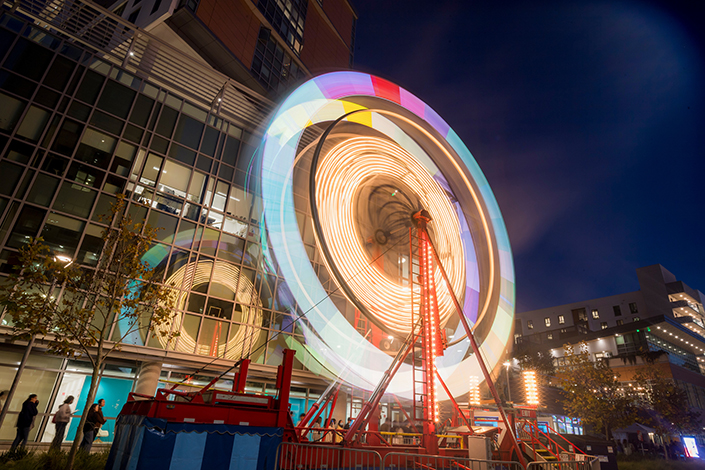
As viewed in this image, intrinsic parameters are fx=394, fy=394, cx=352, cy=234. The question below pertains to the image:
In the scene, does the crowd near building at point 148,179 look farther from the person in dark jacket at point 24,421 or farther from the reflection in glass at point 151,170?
the person in dark jacket at point 24,421

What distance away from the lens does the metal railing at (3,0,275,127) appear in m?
18.6

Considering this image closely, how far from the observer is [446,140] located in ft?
47.3

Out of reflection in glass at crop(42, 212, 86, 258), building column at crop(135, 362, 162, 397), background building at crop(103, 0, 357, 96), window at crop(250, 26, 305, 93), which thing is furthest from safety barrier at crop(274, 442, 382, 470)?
window at crop(250, 26, 305, 93)

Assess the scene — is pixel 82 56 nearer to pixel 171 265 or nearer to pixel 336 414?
pixel 171 265

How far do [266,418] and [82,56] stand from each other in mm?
18793

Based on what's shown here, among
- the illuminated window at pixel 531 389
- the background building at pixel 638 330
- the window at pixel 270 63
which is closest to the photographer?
the illuminated window at pixel 531 389

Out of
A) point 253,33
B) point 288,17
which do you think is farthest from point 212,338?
point 288,17

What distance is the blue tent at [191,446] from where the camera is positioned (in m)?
7.07

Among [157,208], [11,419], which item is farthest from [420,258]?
[11,419]

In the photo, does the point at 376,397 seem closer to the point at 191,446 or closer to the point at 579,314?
the point at 191,446

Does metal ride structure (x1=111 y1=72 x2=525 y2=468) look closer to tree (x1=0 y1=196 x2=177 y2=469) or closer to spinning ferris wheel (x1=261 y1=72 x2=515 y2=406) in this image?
spinning ferris wheel (x1=261 y1=72 x2=515 y2=406)


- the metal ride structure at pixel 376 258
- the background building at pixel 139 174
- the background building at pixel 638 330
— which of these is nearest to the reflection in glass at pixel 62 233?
the background building at pixel 139 174

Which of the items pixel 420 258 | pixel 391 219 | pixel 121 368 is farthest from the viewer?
pixel 121 368

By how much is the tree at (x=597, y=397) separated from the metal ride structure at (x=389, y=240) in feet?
64.8
